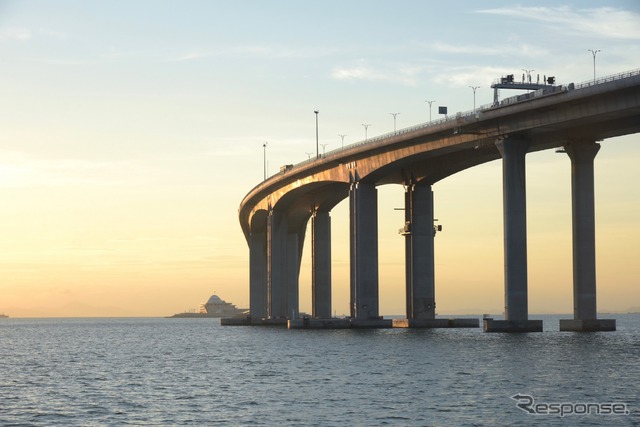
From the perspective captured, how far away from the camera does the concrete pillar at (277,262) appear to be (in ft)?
586

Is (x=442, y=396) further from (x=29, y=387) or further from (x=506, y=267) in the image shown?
(x=506, y=267)

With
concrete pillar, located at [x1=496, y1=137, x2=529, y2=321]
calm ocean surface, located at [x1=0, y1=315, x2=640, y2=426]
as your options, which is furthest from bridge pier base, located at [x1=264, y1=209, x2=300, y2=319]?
calm ocean surface, located at [x1=0, y1=315, x2=640, y2=426]

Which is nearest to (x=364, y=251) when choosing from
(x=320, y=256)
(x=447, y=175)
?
(x=447, y=175)

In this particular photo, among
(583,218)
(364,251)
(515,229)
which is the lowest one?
(364,251)

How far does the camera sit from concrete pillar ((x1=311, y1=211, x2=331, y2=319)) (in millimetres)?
172125

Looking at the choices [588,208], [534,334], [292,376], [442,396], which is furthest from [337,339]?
[442,396]

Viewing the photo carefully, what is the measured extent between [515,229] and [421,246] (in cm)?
3469

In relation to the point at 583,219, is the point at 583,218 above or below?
above

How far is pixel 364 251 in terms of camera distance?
13538 cm

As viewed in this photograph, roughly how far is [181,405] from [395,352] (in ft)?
126

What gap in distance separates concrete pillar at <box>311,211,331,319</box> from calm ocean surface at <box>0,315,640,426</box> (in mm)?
67989

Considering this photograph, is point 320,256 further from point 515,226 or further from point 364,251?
point 515,226

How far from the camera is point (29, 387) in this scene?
6800 centimetres

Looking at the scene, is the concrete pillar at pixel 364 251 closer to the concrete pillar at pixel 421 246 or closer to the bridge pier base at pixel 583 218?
the concrete pillar at pixel 421 246
